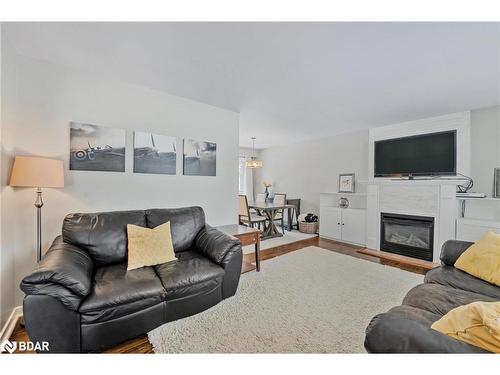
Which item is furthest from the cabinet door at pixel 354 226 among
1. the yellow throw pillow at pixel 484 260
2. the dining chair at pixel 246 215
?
the yellow throw pillow at pixel 484 260

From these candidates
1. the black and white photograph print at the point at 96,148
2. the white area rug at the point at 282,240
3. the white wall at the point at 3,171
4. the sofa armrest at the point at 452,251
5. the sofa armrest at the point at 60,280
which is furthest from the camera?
the white area rug at the point at 282,240

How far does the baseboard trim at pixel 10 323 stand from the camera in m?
1.71

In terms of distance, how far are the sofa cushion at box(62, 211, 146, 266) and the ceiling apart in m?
1.51

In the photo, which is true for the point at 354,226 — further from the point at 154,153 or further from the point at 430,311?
the point at 154,153

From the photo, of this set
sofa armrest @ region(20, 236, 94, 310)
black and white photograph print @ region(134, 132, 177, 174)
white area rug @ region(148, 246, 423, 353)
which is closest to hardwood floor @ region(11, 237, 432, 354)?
→ white area rug @ region(148, 246, 423, 353)

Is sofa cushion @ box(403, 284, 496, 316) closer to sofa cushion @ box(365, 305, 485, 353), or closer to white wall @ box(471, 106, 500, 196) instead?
sofa cushion @ box(365, 305, 485, 353)

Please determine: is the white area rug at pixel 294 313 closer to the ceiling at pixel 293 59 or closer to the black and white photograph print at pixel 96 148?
the black and white photograph print at pixel 96 148

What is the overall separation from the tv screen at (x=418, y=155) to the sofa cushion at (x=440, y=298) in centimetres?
268

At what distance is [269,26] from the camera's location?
162cm

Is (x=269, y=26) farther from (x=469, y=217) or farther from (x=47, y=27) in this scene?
(x=469, y=217)

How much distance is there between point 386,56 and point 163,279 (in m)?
2.73

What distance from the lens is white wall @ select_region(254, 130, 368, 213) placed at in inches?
191

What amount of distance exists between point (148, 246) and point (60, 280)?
29.5 inches
